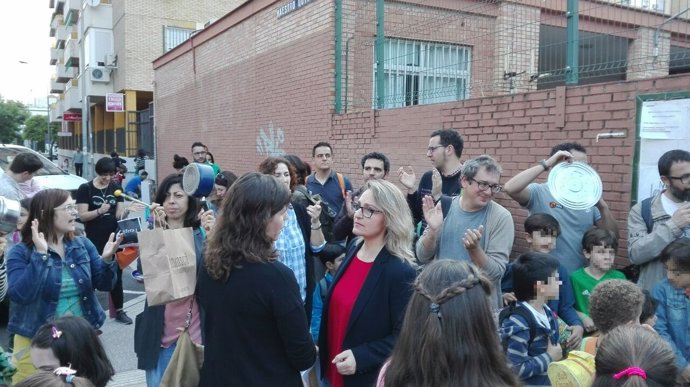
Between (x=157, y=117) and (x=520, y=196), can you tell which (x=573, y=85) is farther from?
(x=157, y=117)

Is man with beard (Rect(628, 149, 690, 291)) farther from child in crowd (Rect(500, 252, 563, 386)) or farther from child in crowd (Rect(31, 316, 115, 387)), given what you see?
child in crowd (Rect(31, 316, 115, 387))

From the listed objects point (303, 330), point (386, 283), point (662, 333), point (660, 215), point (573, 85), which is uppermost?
point (573, 85)

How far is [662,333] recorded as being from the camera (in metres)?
3.31

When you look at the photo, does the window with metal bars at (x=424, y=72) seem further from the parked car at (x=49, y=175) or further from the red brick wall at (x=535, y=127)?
the parked car at (x=49, y=175)

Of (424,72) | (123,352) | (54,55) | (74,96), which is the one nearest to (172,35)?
(74,96)

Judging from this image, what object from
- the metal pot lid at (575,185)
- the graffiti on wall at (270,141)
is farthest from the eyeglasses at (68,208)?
the graffiti on wall at (270,141)

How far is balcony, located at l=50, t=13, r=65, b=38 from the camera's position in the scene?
4550 centimetres

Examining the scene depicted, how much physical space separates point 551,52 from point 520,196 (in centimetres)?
200

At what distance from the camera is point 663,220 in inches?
147

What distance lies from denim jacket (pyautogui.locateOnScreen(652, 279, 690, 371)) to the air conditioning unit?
1101 inches

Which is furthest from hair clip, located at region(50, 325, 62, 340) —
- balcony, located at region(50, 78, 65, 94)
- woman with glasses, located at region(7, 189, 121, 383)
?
balcony, located at region(50, 78, 65, 94)

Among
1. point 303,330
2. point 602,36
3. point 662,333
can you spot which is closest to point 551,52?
point 602,36

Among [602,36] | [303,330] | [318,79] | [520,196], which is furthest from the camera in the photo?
[318,79]

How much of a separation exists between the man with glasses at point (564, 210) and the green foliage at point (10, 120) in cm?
7353
